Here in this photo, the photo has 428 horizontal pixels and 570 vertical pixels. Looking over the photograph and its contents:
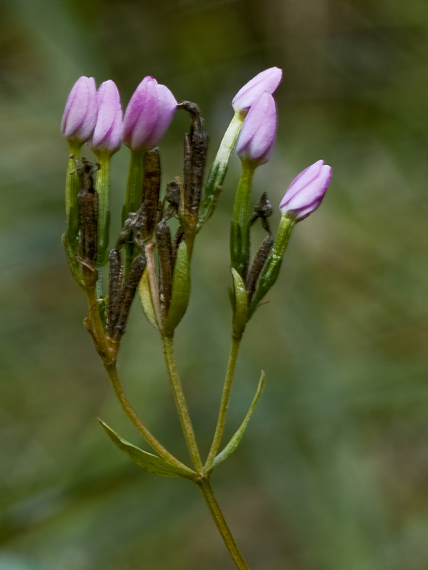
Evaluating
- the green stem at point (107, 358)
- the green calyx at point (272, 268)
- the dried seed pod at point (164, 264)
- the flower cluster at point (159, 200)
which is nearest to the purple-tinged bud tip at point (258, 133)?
the flower cluster at point (159, 200)

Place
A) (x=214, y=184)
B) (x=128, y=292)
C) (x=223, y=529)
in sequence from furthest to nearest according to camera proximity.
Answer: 1. (x=214, y=184)
2. (x=128, y=292)
3. (x=223, y=529)

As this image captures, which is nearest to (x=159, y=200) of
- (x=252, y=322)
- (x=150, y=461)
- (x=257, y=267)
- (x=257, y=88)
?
(x=257, y=267)

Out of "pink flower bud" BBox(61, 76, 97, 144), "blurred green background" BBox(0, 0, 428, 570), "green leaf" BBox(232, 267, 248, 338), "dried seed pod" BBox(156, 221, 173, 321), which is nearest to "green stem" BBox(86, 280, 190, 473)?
"dried seed pod" BBox(156, 221, 173, 321)

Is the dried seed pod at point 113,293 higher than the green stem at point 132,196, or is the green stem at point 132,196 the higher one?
the green stem at point 132,196

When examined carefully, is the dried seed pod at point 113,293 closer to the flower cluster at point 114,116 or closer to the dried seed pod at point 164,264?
the dried seed pod at point 164,264

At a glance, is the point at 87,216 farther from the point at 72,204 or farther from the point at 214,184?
the point at 214,184

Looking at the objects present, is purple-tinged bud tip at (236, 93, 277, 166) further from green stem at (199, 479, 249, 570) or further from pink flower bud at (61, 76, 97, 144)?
green stem at (199, 479, 249, 570)
